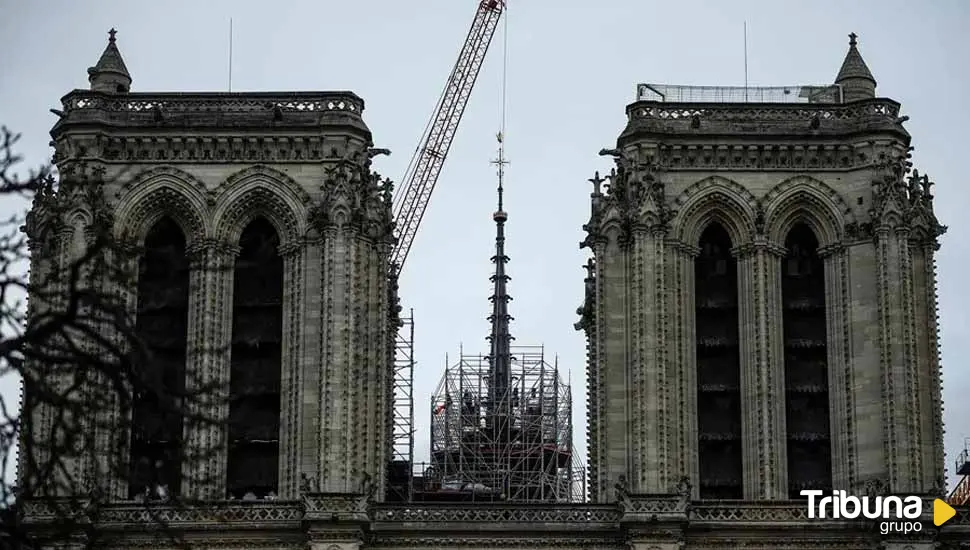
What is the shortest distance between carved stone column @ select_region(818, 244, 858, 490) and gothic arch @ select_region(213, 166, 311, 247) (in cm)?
1338

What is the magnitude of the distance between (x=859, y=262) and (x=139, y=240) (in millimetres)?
18124

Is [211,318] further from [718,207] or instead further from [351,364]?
[718,207]

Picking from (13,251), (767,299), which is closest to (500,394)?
(767,299)

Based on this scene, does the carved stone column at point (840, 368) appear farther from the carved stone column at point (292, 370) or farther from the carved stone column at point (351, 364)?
the carved stone column at point (292, 370)

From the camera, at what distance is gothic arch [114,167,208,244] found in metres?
59.6

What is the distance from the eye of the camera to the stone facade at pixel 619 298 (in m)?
57.2

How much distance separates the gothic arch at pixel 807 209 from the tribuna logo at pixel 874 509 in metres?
6.76

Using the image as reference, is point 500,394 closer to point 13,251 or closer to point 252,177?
point 252,177

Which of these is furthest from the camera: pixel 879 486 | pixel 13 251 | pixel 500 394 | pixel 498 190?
pixel 498 190

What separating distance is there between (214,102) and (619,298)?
38.4 ft

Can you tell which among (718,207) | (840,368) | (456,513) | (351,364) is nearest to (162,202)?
(351,364)

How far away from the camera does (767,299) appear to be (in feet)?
195

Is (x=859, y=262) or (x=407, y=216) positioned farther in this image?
(x=407, y=216)

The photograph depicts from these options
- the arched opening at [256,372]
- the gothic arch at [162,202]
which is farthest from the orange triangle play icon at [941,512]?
the gothic arch at [162,202]
